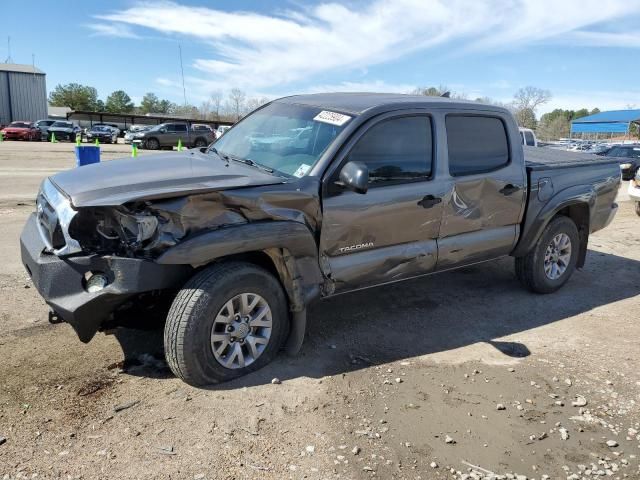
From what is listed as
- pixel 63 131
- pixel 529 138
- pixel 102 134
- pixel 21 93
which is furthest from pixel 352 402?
pixel 21 93

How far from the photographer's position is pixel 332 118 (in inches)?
160

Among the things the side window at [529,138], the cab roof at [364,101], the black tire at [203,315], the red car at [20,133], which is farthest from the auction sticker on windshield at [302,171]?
the red car at [20,133]

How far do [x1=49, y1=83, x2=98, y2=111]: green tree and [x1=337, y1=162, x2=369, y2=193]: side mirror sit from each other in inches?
3741

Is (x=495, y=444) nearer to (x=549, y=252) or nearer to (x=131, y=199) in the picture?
(x=131, y=199)

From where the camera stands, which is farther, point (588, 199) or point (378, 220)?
point (588, 199)

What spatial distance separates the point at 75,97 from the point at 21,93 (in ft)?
90.4

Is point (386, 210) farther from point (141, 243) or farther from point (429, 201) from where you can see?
point (141, 243)

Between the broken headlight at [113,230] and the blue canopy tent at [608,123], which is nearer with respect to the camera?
the broken headlight at [113,230]

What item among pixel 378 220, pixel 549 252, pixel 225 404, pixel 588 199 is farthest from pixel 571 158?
pixel 225 404

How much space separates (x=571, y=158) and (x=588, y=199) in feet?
2.05

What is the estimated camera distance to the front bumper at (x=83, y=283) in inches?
123

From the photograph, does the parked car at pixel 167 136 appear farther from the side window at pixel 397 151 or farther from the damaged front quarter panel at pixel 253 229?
the damaged front quarter panel at pixel 253 229

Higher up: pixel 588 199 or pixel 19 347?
pixel 588 199

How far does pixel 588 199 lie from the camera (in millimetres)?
5758
